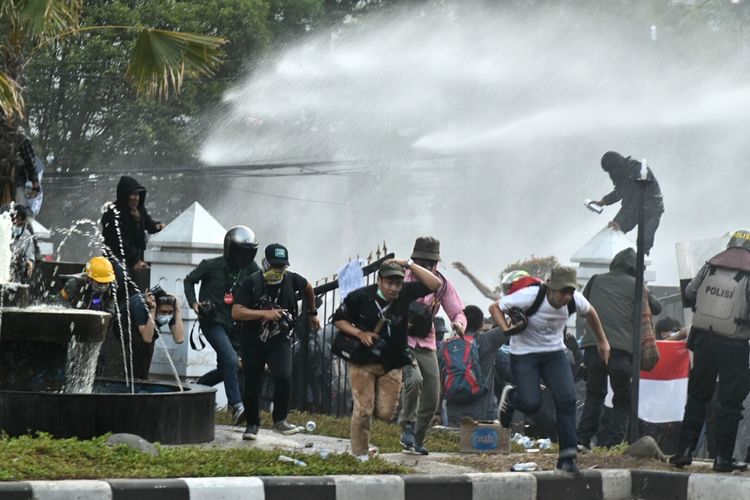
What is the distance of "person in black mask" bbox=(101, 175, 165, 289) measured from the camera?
12.5m

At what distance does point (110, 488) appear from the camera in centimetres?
765

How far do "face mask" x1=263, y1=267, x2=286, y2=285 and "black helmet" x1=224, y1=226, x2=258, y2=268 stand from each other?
0.69m

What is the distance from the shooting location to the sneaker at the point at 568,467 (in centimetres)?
965

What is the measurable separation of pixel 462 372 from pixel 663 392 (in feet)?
5.26

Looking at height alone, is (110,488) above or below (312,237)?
below

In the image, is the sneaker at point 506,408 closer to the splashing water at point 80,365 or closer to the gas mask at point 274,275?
the gas mask at point 274,275

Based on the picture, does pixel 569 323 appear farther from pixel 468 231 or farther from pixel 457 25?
pixel 468 231

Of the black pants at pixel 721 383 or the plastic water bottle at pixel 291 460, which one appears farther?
the black pants at pixel 721 383

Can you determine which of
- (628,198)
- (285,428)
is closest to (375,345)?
(285,428)

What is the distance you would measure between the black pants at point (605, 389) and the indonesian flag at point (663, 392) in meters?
0.67

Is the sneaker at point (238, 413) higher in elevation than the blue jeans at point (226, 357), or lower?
lower

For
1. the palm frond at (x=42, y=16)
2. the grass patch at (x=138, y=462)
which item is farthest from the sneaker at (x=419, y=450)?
the palm frond at (x=42, y=16)

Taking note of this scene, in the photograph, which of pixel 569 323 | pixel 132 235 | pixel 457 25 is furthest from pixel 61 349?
pixel 457 25

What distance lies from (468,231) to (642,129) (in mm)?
12939
